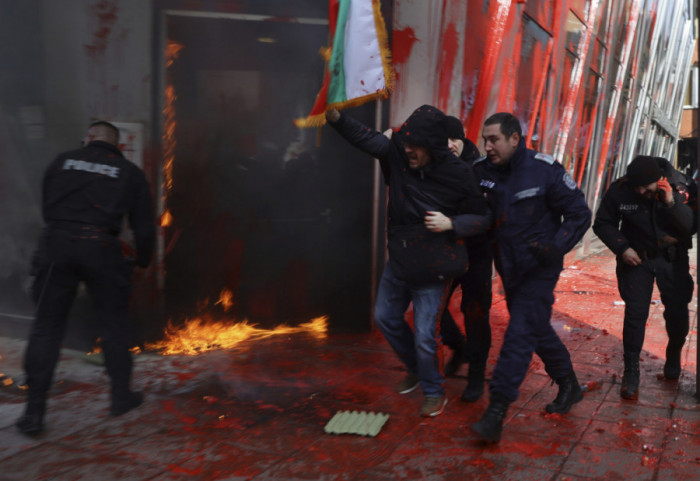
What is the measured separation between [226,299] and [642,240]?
3476 mm

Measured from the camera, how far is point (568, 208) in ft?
13.1

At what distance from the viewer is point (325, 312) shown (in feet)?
21.4

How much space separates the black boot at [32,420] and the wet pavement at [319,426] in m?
0.06

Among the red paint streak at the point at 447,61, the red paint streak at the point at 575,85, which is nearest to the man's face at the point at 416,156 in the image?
the red paint streak at the point at 447,61

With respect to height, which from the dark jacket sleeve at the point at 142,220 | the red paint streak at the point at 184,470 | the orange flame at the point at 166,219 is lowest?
the red paint streak at the point at 184,470

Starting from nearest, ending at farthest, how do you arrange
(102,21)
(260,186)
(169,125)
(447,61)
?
(102,21)
(169,125)
(260,186)
(447,61)

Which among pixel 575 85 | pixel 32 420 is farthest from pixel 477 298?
pixel 575 85

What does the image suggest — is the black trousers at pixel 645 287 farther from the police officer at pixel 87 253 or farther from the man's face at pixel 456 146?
the police officer at pixel 87 253

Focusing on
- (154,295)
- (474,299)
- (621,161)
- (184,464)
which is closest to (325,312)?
(154,295)

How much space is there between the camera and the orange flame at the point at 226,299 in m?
6.21

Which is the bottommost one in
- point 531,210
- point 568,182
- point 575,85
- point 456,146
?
point 531,210

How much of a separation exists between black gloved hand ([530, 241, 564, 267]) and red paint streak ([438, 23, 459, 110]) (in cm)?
319

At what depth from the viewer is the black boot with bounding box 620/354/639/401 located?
4625 millimetres

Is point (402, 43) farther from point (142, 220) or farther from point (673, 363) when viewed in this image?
point (673, 363)
